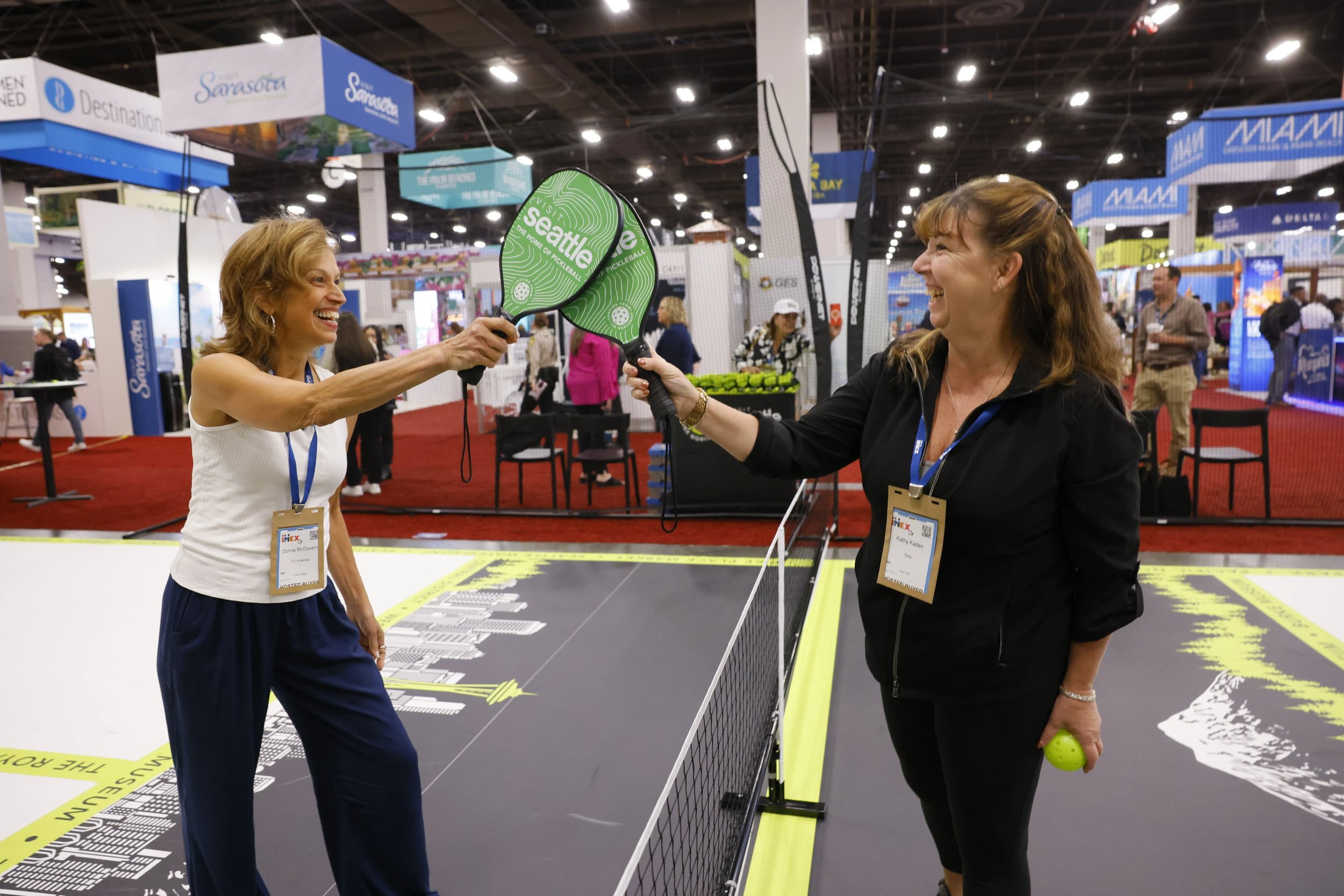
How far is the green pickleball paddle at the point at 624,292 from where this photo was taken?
5.27 ft

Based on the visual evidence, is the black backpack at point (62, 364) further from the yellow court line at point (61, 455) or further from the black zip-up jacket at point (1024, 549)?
the black zip-up jacket at point (1024, 549)

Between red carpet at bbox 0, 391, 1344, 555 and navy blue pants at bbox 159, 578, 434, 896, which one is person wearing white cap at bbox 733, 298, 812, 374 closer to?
red carpet at bbox 0, 391, 1344, 555

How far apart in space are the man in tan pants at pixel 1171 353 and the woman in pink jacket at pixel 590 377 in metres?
3.94

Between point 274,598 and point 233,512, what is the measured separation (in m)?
0.17

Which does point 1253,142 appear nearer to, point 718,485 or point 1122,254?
point 718,485

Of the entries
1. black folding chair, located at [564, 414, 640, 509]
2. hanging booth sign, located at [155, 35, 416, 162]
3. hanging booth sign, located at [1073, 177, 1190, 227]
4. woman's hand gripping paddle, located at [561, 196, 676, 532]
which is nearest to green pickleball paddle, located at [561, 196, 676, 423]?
woman's hand gripping paddle, located at [561, 196, 676, 532]

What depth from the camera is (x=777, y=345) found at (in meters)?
6.09

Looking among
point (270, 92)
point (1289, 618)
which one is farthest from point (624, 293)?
point (270, 92)

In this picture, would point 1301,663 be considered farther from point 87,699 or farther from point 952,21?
point 952,21

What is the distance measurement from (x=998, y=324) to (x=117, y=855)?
2551 millimetres

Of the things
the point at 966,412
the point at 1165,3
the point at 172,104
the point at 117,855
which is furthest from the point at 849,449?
the point at 1165,3

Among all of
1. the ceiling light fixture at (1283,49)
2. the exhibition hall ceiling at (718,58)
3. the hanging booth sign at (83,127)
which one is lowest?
the hanging booth sign at (83,127)

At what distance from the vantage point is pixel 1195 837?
89.4 inches

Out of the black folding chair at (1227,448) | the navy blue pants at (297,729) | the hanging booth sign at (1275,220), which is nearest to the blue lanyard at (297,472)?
the navy blue pants at (297,729)
